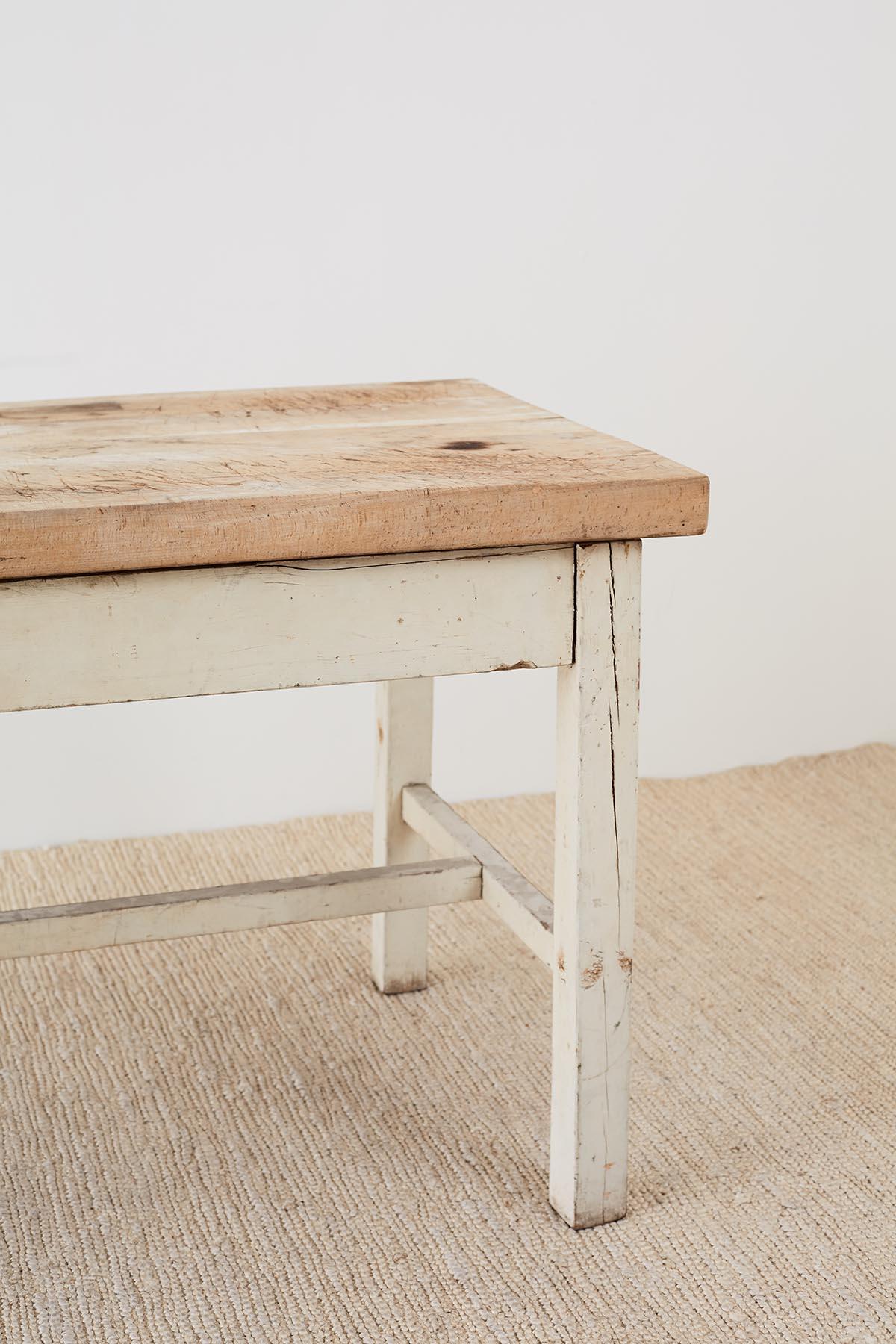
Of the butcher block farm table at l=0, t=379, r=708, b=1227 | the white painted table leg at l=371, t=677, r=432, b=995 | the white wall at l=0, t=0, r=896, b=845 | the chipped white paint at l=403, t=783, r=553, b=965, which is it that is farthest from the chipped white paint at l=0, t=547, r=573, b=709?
the white wall at l=0, t=0, r=896, b=845

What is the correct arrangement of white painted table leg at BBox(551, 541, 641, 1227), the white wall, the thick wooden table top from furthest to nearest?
the white wall
white painted table leg at BBox(551, 541, 641, 1227)
the thick wooden table top

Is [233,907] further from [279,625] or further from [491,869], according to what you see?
[279,625]

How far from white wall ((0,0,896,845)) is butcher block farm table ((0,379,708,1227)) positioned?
591mm

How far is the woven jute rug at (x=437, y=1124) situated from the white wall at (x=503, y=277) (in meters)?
0.25

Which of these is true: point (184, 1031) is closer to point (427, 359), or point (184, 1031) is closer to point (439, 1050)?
point (439, 1050)

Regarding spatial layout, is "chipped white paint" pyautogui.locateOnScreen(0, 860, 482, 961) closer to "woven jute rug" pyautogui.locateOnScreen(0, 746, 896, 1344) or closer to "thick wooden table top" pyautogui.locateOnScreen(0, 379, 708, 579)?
"woven jute rug" pyautogui.locateOnScreen(0, 746, 896, 1344)

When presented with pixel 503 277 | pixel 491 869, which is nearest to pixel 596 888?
pixel 491 869

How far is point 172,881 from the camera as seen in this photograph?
171 centimetres

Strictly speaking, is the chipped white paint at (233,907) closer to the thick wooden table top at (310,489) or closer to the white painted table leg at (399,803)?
the white painted table leg at (399,803)

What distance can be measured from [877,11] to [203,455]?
1344 millimetres

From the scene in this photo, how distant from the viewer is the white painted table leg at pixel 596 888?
991 millimetres

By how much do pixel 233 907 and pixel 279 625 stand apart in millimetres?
319

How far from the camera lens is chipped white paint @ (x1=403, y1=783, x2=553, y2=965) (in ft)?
3.70

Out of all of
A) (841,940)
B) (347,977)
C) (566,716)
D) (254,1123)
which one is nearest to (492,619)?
(566,716)
